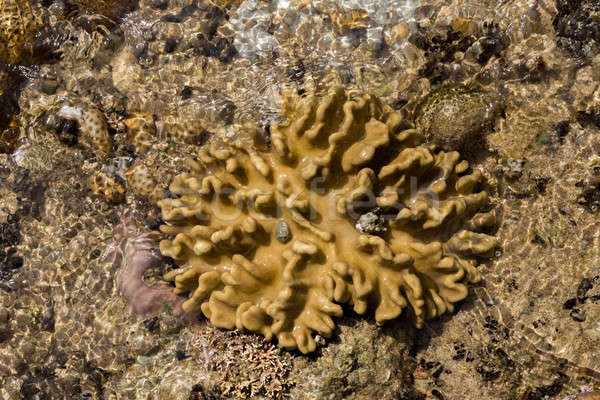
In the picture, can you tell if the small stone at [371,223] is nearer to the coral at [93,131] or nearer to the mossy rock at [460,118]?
the mossy rock at [460,118]

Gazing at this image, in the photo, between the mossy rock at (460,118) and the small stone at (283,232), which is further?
the mossy rock at (460,118)

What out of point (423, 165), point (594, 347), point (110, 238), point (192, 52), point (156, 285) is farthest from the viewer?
point (192, 52)

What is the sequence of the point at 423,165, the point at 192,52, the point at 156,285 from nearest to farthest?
the point at 423,165 → the point at 156,285 → the point at 192,52

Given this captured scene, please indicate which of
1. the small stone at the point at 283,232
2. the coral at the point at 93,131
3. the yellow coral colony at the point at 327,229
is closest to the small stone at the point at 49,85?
the coral at the point at 93,131

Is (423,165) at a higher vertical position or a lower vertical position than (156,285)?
higher

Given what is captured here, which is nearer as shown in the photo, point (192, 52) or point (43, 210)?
point (43, 210)

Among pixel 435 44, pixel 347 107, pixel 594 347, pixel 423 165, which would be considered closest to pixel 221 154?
pixel 347 107

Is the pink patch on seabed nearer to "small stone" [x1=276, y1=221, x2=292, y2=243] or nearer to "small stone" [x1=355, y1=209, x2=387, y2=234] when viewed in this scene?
"small stone" [x1=276, y1=221, x2=292, y2=243]

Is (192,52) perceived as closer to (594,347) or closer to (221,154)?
(221,154)
